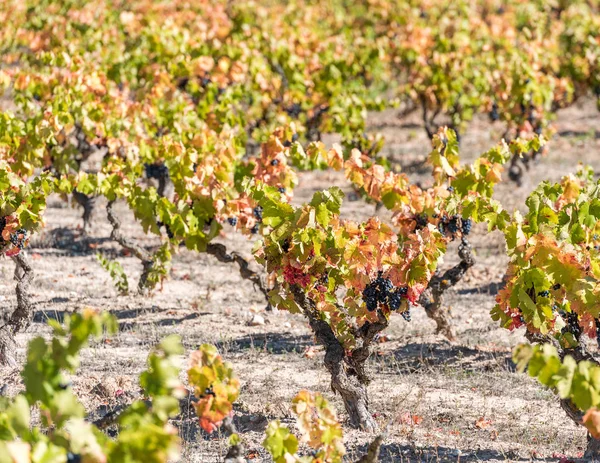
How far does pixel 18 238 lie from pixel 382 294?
8.72ft

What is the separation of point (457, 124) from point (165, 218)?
770 centimetres

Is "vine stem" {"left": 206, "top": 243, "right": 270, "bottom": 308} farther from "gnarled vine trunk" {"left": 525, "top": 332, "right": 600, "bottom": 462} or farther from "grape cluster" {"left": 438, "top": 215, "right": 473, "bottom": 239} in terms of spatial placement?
"gnarled vine trunk" {"left": 525, "top": 332, "right": 600, "bottom": 462}

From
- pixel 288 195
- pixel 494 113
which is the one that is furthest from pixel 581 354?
pixel 494 113

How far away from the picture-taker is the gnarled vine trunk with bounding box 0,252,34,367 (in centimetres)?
677

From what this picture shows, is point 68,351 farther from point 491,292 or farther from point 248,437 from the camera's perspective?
point 491,292

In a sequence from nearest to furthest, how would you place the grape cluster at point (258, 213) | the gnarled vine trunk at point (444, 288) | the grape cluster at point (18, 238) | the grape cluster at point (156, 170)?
1. the grape cluster at point (18, 238)
2. the gnarled vine trunk at point (444, 288)
3. the grape cluster at point (258, 213)
4. the grape cluster at point (156, 170)

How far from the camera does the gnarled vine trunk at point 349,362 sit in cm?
605

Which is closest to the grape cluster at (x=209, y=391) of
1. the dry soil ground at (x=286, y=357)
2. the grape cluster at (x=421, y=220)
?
the dry soil ground at (x=286, y=357)

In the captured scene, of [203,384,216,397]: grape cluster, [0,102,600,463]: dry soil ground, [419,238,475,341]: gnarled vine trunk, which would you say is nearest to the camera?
[203,384,216,397]: grape cluster

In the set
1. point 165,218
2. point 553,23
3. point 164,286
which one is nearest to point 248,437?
point 165,218

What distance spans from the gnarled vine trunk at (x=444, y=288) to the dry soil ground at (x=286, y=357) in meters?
0.18

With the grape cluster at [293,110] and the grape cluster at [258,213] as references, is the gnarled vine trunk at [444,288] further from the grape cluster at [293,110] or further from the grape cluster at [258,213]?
the grape cluster at [293,110]

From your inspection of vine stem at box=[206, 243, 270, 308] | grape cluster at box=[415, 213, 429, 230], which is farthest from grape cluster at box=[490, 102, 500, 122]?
grape cluster at box=[415, 213, 429, 230]

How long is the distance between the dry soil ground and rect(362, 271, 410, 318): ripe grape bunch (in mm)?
858
